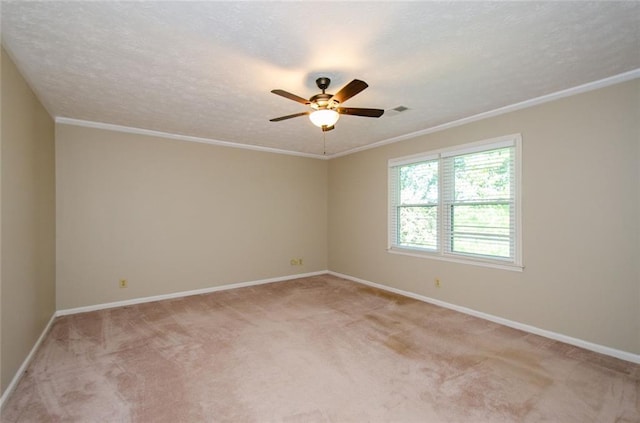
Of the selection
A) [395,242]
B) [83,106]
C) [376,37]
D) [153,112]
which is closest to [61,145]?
[83,106]

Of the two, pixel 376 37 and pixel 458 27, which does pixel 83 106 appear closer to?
pixel 376 37

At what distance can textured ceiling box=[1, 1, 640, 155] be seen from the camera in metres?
1.86

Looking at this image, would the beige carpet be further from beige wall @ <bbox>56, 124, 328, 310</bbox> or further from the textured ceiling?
the textured ceiling

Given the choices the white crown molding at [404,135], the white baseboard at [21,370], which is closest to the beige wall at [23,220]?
the white baseboard at [21,370]

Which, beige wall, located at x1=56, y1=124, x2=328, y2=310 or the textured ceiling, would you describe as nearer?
the textured ceiling

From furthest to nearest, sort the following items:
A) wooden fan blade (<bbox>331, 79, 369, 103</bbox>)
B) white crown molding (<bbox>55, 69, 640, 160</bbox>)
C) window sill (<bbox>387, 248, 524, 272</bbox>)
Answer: window sill (<bbox>387, 248, 524, 272</bbox>) → white crown molding (<bbox>55, 69, 640, 160</bbox>) → wooden fan blade (<bbox>331, 79, 369, 103</bbox>)

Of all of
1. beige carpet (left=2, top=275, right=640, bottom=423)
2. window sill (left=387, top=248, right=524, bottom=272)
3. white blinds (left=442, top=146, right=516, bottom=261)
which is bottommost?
beige carpet (left=2, top=275, right=640, bottom=423)

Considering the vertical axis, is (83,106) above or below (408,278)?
→ above

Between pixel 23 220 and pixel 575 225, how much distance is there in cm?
525

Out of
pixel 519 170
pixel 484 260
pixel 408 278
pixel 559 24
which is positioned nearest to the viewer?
pixel 559 24

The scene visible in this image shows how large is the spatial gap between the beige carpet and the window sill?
0.71 m

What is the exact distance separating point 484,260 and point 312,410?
2898mm

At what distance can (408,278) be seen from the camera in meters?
4.82

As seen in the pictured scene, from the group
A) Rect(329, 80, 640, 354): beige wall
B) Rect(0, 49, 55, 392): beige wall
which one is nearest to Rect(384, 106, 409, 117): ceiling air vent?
Rect(329, 80, 640, 354): beige wall
